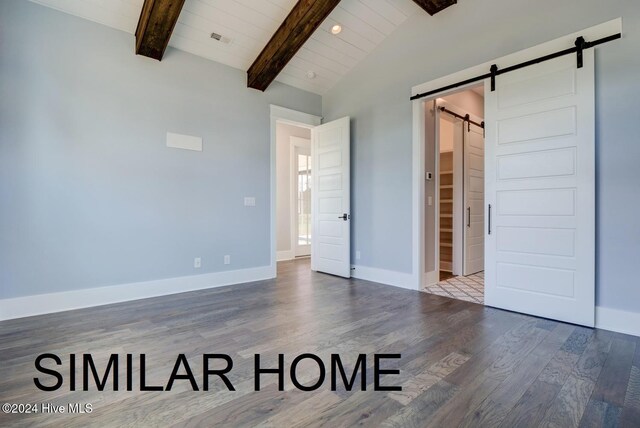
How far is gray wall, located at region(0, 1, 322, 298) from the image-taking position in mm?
3016

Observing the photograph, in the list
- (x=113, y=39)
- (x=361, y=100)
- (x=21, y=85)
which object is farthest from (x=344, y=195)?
(x=21, y=85)

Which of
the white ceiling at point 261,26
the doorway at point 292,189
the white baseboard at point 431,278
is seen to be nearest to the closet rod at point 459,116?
the white ceiling at point 261,26

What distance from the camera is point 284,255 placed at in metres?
6.82

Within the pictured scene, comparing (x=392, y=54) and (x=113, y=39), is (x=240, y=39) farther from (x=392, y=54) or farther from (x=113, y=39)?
(x=392, y=54)

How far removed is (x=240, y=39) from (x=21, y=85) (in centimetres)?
229

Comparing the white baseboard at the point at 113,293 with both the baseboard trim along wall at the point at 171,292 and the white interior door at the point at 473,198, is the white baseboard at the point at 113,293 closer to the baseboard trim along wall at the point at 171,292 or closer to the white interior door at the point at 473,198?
the baseboard trim along wall at the point at 171,292

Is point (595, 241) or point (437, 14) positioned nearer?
point (595, 241)

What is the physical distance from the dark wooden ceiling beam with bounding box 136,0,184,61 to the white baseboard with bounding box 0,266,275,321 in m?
2.65

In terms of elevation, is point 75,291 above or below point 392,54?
below

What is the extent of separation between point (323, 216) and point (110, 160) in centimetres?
296

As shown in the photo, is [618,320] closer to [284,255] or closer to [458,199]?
[458,199]

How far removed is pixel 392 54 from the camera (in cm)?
439

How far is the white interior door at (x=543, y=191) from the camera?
2781 millimetres

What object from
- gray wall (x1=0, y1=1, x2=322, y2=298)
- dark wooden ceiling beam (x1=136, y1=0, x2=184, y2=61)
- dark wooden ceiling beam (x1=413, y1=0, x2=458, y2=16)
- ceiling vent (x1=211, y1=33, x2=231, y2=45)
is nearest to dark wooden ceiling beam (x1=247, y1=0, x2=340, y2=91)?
gray wall (x1=0, y1=1, x2=322, y2=298)
